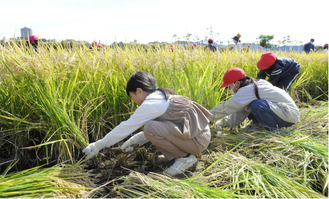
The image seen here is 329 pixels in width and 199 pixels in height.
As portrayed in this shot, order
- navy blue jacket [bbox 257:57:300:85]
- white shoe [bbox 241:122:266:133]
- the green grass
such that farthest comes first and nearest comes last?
navy blue jacket [bbox 257:57:300:85]
white shoe [bbox 241:122:266:133]
the green grass

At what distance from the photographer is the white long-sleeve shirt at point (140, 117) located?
5.82ft

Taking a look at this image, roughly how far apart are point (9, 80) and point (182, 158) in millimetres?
1377

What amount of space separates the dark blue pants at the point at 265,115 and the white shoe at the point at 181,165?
93 cm

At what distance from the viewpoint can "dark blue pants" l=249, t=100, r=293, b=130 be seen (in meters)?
2.52

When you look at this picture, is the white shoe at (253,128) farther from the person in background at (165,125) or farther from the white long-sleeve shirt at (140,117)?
the white long-sleeve shirt at (140,117)

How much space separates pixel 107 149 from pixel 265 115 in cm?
149

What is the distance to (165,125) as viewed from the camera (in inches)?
72.3

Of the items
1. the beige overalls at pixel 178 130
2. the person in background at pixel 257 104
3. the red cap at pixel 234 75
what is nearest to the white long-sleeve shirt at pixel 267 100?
the person in background at pixel 257 104

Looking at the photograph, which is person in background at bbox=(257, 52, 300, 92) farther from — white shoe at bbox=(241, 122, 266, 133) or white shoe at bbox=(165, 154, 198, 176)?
white shoe at bbox=(165, 154, 198, 176)

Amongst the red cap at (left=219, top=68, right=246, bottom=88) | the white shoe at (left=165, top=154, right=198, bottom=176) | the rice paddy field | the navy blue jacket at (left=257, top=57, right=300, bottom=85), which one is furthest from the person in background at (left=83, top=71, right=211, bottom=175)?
the navy blue jacket at (left=257, top=57, right=300, bottom=85)

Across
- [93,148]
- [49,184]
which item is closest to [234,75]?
[93,148]

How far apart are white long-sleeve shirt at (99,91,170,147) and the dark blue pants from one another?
43.2 inches

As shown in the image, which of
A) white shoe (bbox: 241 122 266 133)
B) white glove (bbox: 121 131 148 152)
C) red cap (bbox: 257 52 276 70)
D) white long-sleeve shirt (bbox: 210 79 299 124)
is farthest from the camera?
red cap (bbox: 257 52 276 70)

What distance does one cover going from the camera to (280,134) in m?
2.49
